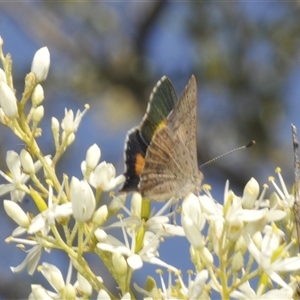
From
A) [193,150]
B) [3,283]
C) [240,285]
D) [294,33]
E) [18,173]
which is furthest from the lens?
[294,33]

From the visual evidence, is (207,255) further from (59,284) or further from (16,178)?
(16,178)

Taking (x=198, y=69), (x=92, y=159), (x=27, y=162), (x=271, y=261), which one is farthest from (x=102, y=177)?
(x=198, y=69)

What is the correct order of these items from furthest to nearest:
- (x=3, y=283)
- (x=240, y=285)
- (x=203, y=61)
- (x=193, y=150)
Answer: (x=203, y=61) < (x=3, y=283) < (x=193, y=150) < (x=240, y=285)

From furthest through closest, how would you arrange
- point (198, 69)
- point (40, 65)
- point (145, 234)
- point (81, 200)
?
1. point (198, 69)
2. point (40, 65)
3. point (145, 234)
4. point (81, 200)

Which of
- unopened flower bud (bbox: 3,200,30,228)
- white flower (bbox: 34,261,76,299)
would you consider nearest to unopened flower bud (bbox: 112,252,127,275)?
white flower (bbox: 34,261,76,299)

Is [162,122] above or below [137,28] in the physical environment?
below

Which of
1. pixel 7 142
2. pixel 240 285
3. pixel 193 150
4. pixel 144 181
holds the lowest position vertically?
pixel 240 285

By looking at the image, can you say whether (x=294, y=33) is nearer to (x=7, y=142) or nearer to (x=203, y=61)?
(x=203, y=61)

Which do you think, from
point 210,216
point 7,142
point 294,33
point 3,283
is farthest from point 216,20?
point 210,216
